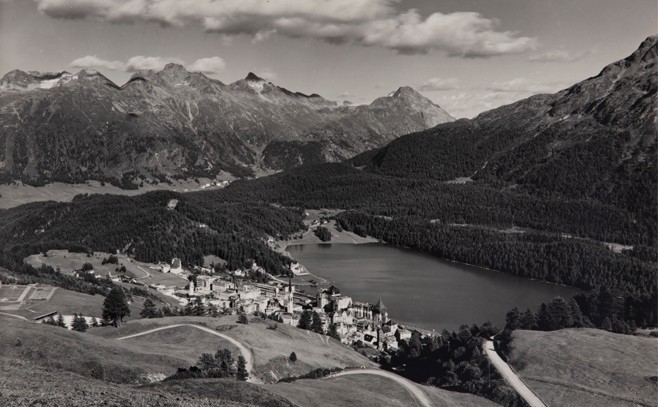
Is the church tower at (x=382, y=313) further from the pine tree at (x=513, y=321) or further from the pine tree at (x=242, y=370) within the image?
the pine tree at (x=242, y=370)

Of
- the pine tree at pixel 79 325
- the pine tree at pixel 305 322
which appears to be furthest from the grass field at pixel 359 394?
the pine tree at pixel 79 325

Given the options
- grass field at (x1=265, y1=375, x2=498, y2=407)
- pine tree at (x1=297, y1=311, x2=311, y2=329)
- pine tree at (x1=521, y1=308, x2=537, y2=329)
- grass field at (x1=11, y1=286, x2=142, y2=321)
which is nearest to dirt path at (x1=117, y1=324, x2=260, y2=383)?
grass field at (x1=265, y1=375, x2=498, y2=407)

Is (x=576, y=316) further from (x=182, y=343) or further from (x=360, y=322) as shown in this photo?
(x=182, y=343)

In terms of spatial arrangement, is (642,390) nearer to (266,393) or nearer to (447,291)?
(266,393)

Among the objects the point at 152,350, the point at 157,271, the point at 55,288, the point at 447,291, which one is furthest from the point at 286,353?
the point at 157,271

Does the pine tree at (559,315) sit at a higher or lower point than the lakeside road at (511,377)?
higher

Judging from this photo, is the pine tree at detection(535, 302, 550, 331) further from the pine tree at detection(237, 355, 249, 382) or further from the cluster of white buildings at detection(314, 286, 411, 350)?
the pine tree at detection(237, 355, 249, 382)
